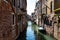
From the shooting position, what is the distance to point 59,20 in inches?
727

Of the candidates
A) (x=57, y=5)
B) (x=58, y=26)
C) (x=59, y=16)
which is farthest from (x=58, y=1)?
(x=58, y=26)

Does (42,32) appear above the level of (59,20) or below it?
below

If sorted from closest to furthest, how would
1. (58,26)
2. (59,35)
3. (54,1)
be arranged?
(59,35) → (58,26) → (54,1)

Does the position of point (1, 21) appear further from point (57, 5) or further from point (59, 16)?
point (57, 5)

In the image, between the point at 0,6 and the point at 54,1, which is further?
the point at 54,1

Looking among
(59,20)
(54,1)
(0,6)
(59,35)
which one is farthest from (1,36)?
(54,1)

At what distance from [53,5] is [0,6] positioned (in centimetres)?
1615

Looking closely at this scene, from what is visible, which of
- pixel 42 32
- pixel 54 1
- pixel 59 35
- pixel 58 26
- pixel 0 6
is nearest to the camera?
pixel 0 6

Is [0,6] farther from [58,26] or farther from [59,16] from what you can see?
[59,16]

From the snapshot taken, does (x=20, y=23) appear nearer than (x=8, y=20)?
No

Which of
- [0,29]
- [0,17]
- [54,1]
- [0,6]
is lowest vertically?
[0,29]

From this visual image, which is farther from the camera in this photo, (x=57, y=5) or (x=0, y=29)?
(x=57, y=5)

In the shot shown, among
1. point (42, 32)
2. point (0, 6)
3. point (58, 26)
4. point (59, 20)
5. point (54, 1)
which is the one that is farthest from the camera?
point (42, 32)

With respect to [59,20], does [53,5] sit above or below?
above
